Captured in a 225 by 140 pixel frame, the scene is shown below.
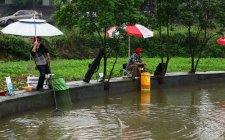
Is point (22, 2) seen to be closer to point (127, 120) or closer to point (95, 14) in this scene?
point (95, 14)

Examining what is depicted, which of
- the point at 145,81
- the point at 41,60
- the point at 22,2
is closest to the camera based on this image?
the point at 41,60

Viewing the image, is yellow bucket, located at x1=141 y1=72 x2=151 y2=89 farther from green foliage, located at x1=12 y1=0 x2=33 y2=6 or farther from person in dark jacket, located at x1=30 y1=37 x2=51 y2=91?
green foliage, located at x1=12 y1=0 x2=33 y2=6

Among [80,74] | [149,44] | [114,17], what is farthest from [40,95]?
[149,44]

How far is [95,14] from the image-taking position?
17.0 metres

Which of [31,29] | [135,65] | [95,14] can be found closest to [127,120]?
[31,29]

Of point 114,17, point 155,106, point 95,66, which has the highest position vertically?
point 114,17

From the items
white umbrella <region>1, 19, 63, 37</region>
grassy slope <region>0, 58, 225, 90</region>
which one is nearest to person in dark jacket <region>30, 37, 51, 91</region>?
white umbrella <region>1, 19, 63, 37</region>

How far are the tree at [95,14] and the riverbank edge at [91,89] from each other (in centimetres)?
149

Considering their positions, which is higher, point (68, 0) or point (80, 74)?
point (68, 0)

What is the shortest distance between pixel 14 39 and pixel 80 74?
829 centimetres

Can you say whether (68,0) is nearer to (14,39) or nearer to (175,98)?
(175,98)

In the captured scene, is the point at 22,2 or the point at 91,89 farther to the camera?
the point at 22,2

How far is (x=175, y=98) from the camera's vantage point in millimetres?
17031

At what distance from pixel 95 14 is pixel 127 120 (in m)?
5.34
